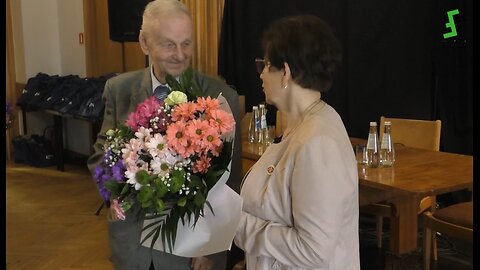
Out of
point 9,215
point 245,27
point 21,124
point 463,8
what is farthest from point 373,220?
point 21,124

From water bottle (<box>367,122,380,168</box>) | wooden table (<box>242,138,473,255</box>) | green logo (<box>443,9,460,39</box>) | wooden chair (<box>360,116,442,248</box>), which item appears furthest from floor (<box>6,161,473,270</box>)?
green logo (<box>443,9,460,39</box>)

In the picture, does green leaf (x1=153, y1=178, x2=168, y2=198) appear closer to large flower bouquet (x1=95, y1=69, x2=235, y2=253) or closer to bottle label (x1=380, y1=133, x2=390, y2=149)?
large flower bouquet (x1=95, y1=69, x2=235, y2=253)

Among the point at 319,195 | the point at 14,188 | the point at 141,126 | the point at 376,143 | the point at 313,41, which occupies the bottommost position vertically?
the point at 14,188

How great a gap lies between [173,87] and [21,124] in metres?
6.73

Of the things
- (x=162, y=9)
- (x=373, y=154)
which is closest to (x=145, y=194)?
(x=162, y=9)

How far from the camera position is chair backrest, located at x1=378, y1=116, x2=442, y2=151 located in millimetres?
3551

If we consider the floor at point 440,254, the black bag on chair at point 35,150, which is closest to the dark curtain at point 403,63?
the floor at point 440,254

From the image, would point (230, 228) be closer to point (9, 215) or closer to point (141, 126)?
point (141, 126)

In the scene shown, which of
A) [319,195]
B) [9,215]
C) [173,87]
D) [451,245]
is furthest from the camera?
[9,215]

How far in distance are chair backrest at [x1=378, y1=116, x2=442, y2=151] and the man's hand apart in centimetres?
201

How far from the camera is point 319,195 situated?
4.25 feet

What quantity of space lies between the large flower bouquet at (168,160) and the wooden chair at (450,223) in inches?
77.0

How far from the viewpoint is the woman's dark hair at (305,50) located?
1383 millimetres

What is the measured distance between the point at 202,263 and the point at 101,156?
0.45m
